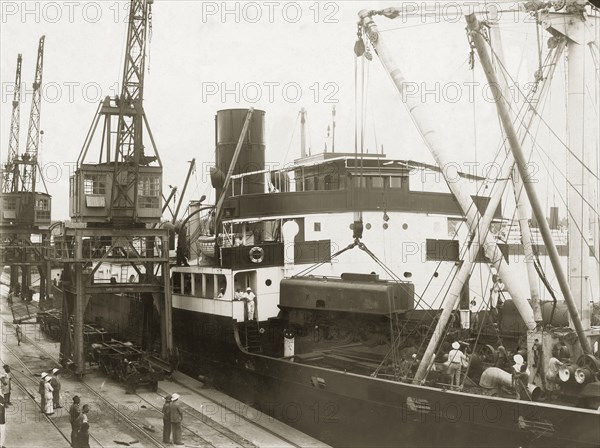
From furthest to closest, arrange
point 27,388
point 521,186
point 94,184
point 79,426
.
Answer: point 94,184, point 27,388, point 521,186, point 79,426

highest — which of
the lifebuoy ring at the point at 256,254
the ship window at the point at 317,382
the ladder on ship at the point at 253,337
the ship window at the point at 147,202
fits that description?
the ship window at the point at 147,202

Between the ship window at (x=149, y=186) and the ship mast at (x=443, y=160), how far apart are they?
9.67m

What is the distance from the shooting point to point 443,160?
535 inches

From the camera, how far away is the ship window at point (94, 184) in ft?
66.3

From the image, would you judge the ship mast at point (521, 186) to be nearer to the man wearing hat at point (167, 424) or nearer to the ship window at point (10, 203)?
the man wearing hat at point (167, 424)

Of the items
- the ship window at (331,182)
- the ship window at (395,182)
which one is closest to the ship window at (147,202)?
the ship window at (331,182)

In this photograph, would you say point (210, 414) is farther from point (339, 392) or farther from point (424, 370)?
point (424, 370)

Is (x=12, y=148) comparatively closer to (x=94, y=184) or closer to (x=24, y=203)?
(x=24, y=203)

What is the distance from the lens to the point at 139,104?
2055 cm

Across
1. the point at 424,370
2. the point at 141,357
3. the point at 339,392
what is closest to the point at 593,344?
the point at 424,370

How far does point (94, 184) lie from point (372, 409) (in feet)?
39.2

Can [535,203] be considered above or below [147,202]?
below

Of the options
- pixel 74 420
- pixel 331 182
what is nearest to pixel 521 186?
pixel 331 182

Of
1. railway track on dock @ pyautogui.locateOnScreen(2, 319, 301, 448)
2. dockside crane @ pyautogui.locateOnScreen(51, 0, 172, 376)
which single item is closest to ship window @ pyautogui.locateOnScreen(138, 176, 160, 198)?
dockside crane @ pyautogui.locateOnScreen(51, 0, 172, 376)
